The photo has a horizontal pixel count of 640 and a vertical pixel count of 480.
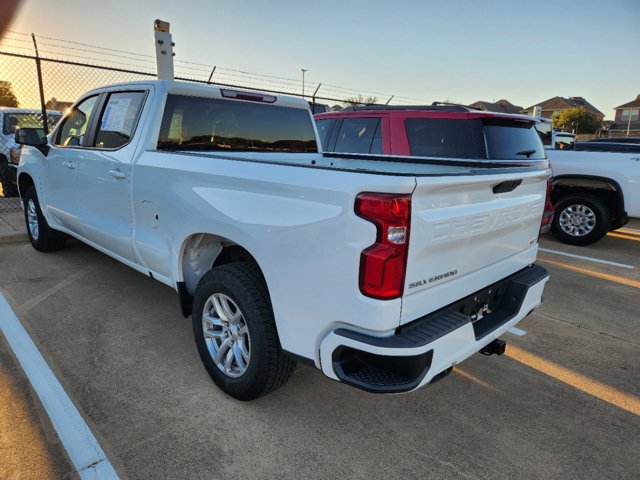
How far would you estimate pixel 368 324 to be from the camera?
75.0 inches

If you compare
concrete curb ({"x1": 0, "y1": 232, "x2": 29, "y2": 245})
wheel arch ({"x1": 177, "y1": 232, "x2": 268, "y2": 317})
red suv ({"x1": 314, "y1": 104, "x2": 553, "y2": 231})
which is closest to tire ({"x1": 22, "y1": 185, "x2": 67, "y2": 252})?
concrete curb ({"x1": 0, "y1": 232, "x2": 29, "y2": 245})

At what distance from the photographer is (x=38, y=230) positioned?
17.6 feet

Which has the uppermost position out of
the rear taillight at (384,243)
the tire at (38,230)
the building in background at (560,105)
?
the building in background at (560,105)

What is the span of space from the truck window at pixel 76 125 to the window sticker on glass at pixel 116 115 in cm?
37

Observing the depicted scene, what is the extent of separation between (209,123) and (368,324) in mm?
2370

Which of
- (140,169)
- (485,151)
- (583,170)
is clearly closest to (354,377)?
(140,169)

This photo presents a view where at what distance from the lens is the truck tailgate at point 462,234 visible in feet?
6.32

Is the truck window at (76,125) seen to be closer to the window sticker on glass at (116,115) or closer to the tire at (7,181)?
the window sticker on glass at (116,115)

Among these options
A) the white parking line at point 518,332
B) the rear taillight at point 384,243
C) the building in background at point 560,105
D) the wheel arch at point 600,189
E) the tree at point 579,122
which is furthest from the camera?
the building in background at point 560,105

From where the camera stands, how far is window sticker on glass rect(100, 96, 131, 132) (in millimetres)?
3586

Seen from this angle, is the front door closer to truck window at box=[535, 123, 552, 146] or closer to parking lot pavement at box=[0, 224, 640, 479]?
parking lot pavement at box=[0, 224, 640, 479]

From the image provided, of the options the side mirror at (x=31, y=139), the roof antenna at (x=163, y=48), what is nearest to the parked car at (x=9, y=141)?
the roof antenna at (x=163, y=48)

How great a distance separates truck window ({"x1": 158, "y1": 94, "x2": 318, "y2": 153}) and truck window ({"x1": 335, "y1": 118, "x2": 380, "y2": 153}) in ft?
6.93

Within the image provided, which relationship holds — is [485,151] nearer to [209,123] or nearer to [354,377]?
[209,123]
